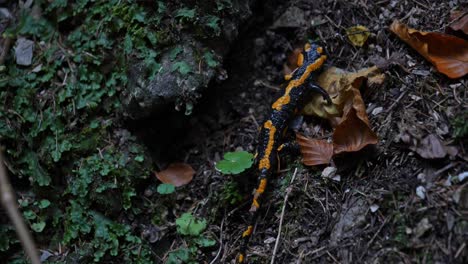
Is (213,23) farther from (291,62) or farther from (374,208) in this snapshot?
(374,208)

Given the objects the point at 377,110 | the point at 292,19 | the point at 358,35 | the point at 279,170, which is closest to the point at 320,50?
the point at 358,35

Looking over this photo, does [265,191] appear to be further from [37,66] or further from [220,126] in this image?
[37,66]

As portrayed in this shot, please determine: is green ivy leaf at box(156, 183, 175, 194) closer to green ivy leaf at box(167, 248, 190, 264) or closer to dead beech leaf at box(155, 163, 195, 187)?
dead beech leaf at box(155, 163, 195, 187)

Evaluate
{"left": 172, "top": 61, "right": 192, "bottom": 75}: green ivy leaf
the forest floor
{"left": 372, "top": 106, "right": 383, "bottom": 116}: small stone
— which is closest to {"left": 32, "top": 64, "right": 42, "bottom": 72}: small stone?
the forest floor

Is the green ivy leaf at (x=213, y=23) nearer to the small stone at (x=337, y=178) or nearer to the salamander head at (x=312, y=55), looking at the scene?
the salamander head at (x=312, y=55)

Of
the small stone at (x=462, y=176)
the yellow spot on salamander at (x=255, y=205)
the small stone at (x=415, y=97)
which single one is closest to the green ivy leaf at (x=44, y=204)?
the yellow spot on salamander at (x=255, y=205)

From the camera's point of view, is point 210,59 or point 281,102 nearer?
point 210,59

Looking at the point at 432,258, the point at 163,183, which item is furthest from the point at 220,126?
the point at 432,258
